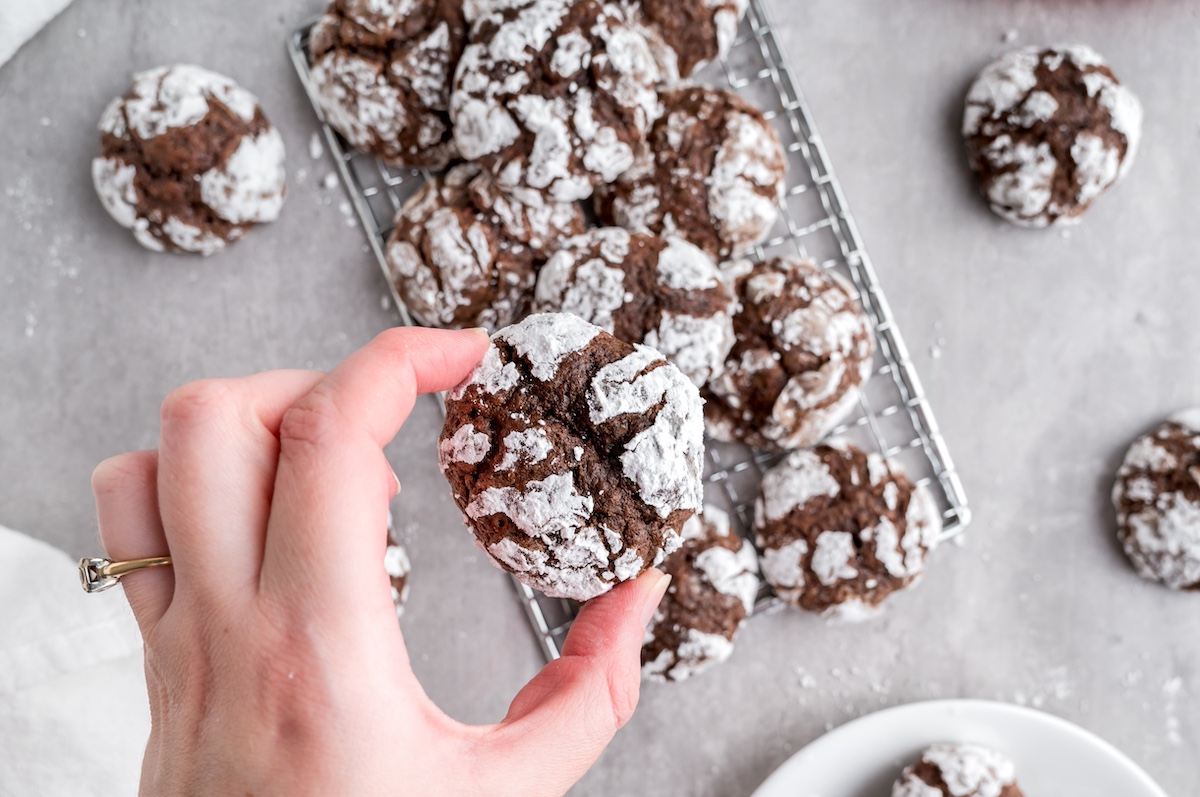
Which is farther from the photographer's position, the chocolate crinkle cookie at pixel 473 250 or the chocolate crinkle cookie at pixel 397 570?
the chocolate crinkle cookie at pixel 397 570

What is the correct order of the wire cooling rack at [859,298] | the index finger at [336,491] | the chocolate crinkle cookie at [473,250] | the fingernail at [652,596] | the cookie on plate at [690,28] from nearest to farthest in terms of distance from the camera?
1. the index finger at [336,491]
2. the fingernail at [652,596]
3. the chocolate crinkle cookie at [473,250]
4. the cookie on plate at [690,28]
5. the wire cooling rack at [859,298]

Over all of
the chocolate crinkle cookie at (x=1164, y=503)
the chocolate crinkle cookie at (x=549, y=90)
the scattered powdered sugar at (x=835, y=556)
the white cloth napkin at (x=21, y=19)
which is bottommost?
the chocolate crinkle cookie at (x=1164, y=503)

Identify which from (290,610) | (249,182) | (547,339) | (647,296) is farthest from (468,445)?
(249,182)

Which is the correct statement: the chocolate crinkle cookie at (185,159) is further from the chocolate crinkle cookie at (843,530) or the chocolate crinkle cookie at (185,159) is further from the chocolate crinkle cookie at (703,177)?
the chocolate crinkle cookie at (843,530)

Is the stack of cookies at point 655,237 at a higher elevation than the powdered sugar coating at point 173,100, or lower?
lower

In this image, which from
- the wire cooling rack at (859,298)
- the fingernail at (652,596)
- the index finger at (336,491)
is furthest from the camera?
the wire cooling rack at (859,298)

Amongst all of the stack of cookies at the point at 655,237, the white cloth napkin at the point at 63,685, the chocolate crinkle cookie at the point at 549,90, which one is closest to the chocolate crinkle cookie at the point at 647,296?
the stack of cookies at the point at 655,237
